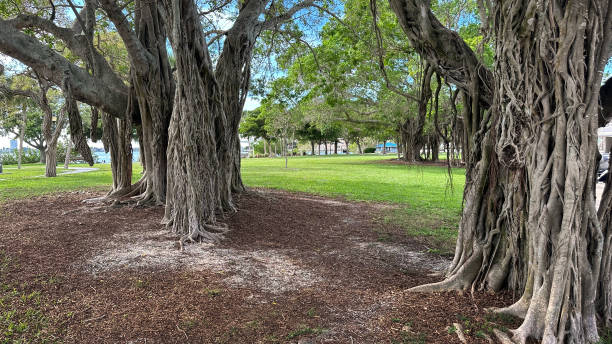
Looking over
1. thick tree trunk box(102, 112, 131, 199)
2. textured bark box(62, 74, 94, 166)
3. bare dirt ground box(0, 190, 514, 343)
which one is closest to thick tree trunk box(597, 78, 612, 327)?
bare dirt ground box(0, 190, 514, 343)

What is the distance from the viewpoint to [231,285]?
11.9 ft

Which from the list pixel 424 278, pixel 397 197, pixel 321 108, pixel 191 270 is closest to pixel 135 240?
pixel 191 270

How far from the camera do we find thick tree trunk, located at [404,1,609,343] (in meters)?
2.45

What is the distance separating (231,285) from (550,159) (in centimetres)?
299

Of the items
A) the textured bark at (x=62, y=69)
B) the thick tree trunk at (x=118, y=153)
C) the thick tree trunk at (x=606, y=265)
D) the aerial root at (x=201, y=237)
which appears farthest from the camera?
the thick tree trunk at (x=118, y=153)

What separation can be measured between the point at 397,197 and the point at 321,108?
14.3 metres

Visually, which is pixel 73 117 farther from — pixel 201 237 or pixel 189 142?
pixel 201 237

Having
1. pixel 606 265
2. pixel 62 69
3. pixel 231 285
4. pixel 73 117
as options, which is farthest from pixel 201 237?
pixel 606 265

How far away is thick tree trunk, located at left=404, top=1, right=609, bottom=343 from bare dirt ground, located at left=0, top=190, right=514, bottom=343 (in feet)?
1.24

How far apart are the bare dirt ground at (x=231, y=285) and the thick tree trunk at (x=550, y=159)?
38cm

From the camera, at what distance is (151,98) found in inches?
276

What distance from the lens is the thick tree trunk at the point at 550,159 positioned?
245 cm

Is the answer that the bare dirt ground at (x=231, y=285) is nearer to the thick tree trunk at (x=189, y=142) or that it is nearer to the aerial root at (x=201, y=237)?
the aerial root at (x=201, y=237)

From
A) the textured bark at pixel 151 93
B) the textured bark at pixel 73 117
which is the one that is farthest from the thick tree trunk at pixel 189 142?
the textured bark at pixel 73 117
